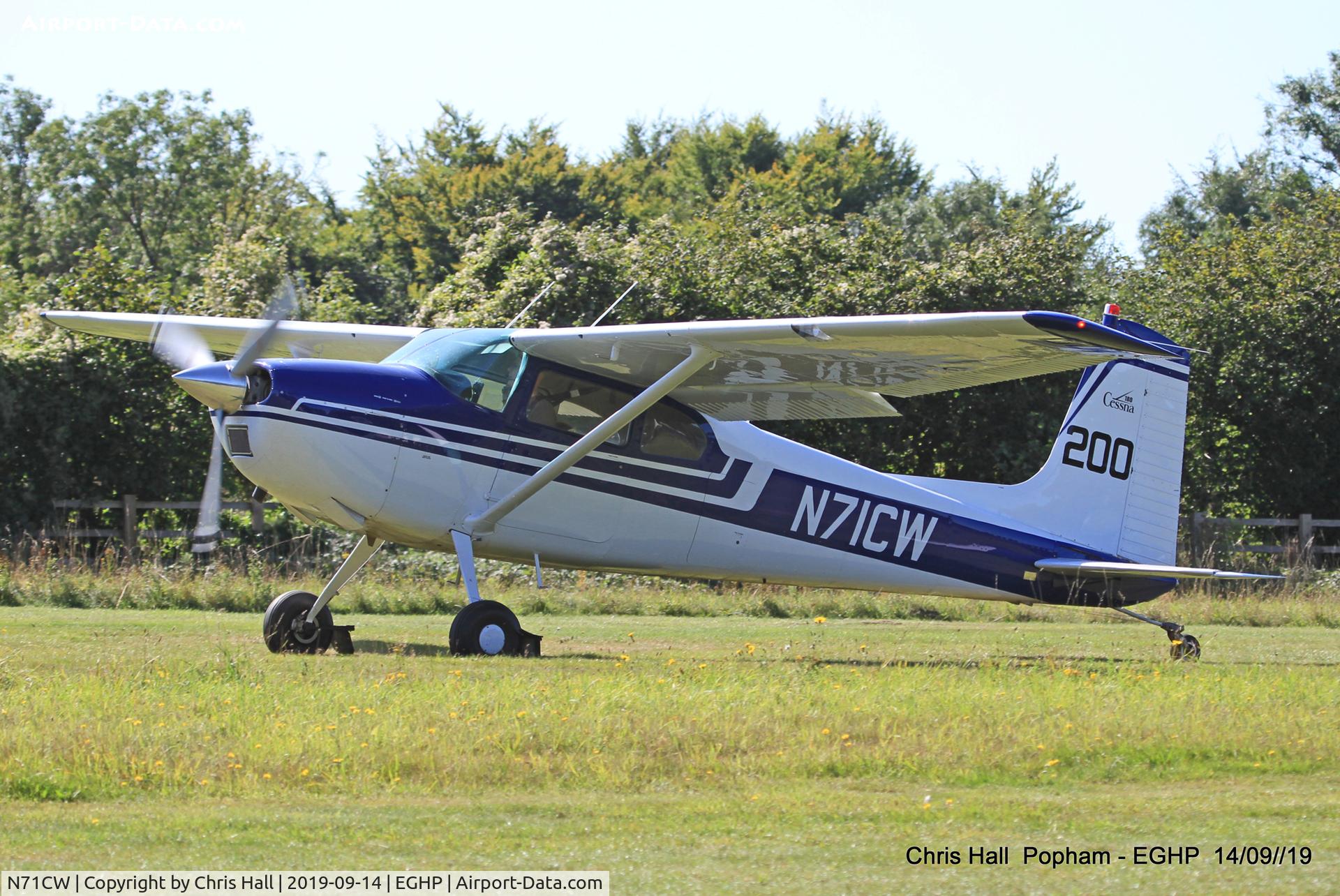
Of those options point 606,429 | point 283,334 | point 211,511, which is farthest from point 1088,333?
point 283,334

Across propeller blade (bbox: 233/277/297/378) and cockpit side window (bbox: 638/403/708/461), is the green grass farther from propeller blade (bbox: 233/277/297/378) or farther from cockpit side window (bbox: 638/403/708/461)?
propeller blade (bbox: 233/277/297/378)

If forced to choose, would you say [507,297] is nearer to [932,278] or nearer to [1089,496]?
[932,278]

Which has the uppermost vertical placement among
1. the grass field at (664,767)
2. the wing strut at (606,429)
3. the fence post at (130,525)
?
the wing strut at (606,429)

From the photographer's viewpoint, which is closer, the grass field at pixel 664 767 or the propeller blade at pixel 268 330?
the grass field at pixel 664 767

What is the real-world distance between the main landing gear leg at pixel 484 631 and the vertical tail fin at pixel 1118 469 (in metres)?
4.83

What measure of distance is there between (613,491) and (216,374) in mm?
3349

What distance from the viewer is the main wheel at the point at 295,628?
11.8 metres

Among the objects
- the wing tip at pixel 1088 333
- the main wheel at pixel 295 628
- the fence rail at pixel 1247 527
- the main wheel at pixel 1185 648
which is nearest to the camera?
the wing tip at pixel 1088 333

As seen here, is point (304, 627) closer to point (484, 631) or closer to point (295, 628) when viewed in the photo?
point (295, 628)

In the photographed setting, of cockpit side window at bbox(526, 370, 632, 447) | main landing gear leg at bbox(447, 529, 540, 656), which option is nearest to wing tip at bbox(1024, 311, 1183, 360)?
cockpit side window at bbox(526, 370, 632, 447)

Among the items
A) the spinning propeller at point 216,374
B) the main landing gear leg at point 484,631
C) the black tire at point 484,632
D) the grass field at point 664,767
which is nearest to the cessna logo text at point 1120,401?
the grass field at point 664,767

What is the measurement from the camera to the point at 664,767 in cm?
744

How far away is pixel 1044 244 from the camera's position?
26.3m

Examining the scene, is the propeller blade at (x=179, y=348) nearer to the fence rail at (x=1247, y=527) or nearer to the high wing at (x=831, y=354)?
the high wing at (x=831, y=354)
